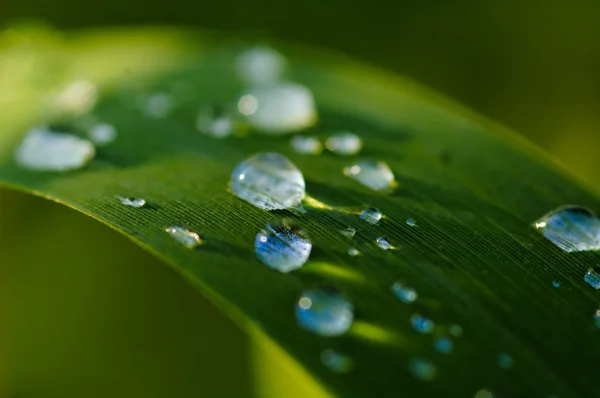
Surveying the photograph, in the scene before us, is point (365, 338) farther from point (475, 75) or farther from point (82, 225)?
point (475, 75)

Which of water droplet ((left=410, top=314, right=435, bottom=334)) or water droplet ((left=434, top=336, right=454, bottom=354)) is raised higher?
water droplet ((left=410, top=314, right=435, bottom=334))

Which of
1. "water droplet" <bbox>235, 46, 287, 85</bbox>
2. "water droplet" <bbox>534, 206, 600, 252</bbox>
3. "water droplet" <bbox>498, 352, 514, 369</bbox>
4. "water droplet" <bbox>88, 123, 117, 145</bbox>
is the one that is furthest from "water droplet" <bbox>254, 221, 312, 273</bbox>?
"water droplet" <bbox>235, 46, 287, 85</bbox>

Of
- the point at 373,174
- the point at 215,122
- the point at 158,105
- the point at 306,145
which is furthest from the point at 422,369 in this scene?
the point at 158,105

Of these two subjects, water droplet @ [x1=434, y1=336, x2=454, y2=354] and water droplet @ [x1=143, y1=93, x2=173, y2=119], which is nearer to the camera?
water droplet @ [x1=434, y1=336, x2=454, y2=354]

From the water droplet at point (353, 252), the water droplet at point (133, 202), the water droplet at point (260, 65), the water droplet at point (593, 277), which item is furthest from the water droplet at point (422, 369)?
the water droplet at point (260, 65)

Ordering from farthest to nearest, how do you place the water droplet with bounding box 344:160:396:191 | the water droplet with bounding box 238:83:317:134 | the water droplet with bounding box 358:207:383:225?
the water droplet with bounding box 238:83:317:134, the water droplet with bounding box 344:160:396:191, the water droplet with bounding box 358:207:383:225

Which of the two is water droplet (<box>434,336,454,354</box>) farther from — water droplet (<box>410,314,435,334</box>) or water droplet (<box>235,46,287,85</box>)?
water droplet (<box>235,46,287,85</box>)

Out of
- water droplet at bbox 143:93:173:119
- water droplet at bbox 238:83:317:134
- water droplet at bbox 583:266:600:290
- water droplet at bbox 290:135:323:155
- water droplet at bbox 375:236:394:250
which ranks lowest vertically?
water droplet at bbox 375:236:394:250

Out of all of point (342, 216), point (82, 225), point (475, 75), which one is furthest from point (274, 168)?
point (475, 75)
